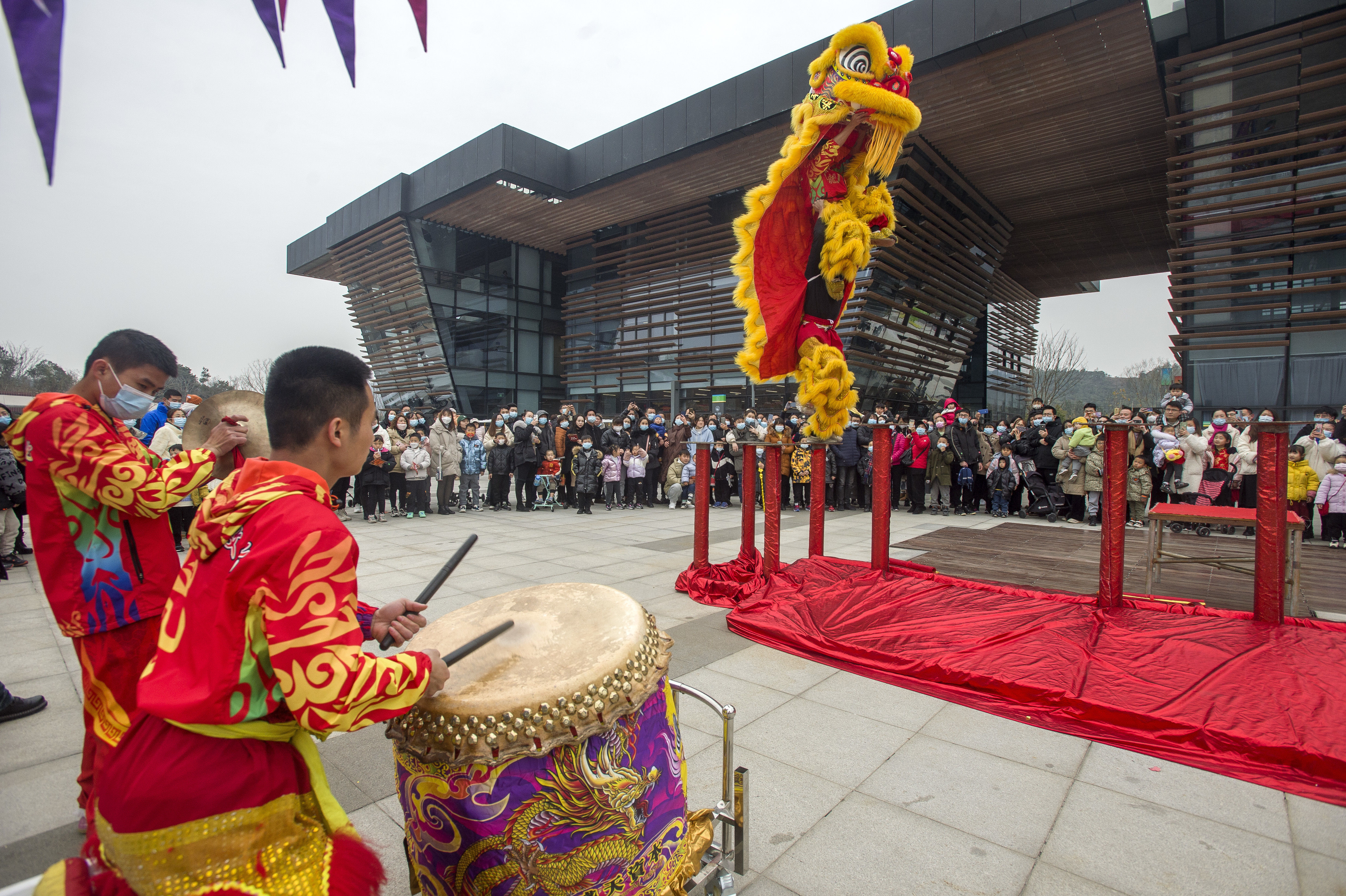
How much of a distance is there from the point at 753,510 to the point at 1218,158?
966cm

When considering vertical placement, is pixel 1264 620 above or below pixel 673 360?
below

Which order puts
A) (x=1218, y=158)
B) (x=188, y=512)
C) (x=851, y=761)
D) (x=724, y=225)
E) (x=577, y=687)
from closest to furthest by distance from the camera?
(x=577, y=687)
(x=851, y=761)
(x=188, y=512)
(x=1218, y=158)
(x=724, y=225)

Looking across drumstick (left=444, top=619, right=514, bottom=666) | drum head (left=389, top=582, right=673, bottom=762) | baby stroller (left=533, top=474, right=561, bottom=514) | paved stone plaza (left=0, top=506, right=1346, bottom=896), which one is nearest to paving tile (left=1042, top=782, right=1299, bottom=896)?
paved stone plaza (left=0, top=506, right=1346, bottom=896)

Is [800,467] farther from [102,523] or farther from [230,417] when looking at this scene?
[102,523]

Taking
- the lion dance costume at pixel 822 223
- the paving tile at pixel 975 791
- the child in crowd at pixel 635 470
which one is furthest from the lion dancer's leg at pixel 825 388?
the child in crowd at pixel 635 470

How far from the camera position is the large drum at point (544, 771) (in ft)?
4.02

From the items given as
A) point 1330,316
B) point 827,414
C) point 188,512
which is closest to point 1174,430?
point 1330,316

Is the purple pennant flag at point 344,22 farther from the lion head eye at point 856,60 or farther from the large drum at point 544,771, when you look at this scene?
the lion head eye at point 856,60

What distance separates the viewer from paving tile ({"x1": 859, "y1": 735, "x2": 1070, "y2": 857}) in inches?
81.7

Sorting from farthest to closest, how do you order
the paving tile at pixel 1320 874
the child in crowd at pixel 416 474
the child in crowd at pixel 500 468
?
the child in crowd at pixel 500 468
the child in crowd at pixel 416 474
the paving tile at pixel 1320 874

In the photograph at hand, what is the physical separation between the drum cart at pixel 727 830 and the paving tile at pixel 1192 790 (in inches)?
58.1

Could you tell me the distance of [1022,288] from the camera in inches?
778

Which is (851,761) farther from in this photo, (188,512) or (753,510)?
(188,512)

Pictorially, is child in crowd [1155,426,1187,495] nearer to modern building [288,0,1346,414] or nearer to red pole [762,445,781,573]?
modern building [288,0,1346,414]
